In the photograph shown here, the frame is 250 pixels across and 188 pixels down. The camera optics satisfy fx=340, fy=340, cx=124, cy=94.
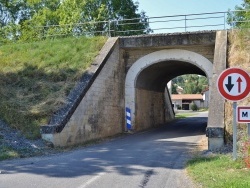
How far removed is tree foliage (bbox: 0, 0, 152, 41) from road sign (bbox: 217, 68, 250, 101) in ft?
78.1

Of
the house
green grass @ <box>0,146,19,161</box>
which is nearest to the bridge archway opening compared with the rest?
green grass @ <box>0,146,19,161</box>

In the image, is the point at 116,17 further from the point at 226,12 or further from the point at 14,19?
the point at 226,12

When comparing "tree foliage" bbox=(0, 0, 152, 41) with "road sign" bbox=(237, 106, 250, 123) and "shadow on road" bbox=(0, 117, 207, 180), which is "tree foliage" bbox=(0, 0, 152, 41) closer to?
"shadow on road" bbox=(0, 117, 207, 180)

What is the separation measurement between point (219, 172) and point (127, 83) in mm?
12187

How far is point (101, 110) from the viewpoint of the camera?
50.8ft

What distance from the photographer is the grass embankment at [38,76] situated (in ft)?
42.0

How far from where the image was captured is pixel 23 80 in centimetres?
1590

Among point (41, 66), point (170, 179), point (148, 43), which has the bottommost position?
point (170, 179)

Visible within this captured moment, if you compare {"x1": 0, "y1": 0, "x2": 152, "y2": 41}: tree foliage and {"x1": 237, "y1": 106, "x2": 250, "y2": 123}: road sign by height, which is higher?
{"x1": 0, "y1": 0, "x2": 152, "y2": 41}: tree foliage

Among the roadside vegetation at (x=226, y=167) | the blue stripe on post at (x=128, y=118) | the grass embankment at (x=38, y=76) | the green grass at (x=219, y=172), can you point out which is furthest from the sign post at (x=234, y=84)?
the blue stripe on post at (x=128, y=118)

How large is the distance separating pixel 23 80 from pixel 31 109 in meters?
3.29

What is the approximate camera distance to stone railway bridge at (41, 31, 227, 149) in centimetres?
1256

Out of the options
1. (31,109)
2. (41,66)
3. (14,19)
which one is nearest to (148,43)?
(41,66)

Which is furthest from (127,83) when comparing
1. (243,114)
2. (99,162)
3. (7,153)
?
(243,114)
